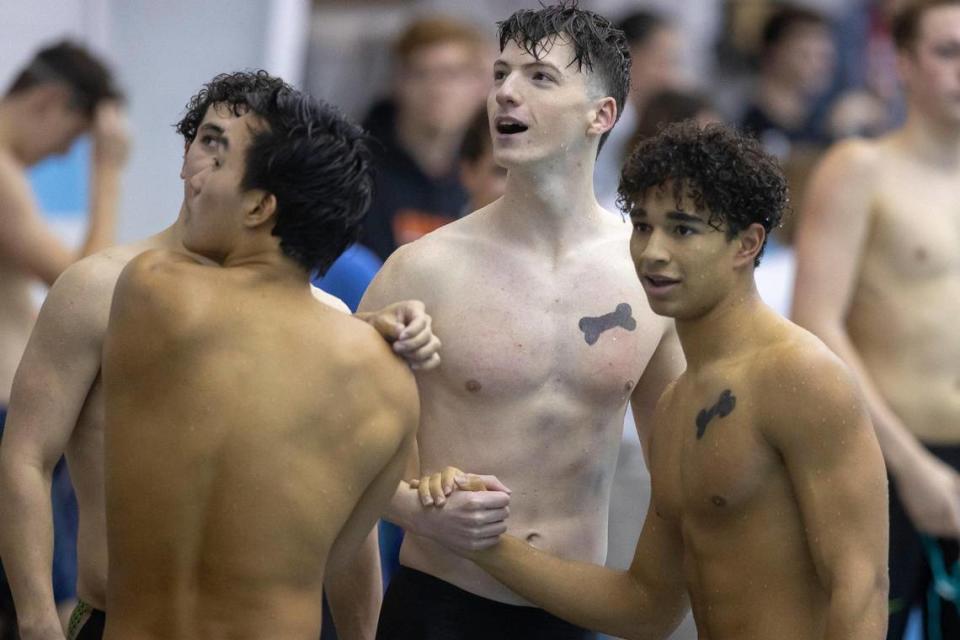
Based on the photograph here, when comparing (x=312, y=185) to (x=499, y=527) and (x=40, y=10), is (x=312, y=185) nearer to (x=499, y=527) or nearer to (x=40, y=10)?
(x=499, y=527)

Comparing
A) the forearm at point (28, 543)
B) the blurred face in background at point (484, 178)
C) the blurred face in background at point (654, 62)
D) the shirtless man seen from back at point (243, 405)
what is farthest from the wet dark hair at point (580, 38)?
the blurred face in background at point (654, 62)

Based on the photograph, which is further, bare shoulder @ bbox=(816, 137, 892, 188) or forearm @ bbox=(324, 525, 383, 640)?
bare shoulder @ bbox=(816, 137, 892, 188)

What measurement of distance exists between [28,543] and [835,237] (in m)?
2.70

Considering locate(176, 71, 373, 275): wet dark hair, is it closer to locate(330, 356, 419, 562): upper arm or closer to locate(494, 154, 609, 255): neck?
locate(330, 356, 419, 562): upper arm

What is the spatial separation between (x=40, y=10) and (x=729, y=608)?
4949 mm

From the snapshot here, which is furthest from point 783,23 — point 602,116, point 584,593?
point 584,593

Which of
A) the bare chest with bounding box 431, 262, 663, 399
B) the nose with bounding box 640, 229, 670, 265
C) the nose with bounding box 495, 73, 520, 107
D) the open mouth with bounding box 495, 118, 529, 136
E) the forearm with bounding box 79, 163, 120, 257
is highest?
the nose with bounding box 495, 73, 520, 107

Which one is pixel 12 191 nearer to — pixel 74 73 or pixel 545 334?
pixel 74 73

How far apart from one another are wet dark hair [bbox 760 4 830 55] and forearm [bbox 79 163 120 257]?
12.3 ft

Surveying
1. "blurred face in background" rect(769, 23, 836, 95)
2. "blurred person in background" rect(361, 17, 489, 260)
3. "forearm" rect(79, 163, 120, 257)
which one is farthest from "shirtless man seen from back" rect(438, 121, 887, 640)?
"blurred face in background" rect(769, 23, 836, 95)

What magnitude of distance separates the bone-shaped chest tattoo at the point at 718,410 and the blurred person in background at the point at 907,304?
6.54ft

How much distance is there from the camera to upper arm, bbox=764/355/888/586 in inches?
114

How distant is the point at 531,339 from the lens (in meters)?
3.54

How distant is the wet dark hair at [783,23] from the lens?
8562mm
